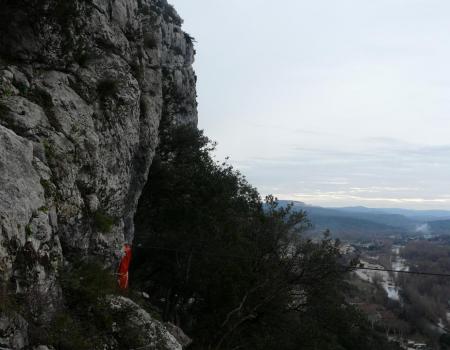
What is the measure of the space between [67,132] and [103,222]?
2245mm

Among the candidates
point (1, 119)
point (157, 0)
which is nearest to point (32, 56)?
point (1, 119)

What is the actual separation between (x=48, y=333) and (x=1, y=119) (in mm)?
3930

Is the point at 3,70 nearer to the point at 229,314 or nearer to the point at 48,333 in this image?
the point at 48,333

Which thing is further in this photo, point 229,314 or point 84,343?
point 229,314

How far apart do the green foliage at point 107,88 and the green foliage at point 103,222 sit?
11.2ft

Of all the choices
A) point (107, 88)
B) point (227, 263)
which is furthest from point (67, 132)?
point (227, 263)

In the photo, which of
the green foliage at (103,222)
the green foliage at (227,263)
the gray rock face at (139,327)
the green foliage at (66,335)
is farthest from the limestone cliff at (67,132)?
the green foliage at (227,263)

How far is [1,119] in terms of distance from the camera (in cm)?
785

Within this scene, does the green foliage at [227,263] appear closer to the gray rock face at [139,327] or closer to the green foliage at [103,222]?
the green foliage at [103,222]

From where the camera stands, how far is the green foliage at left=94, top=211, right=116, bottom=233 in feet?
32.7

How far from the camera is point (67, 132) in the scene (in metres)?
9.46

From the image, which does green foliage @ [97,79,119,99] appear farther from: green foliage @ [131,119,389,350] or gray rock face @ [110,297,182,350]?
green foliage @ [131,119,389,350]

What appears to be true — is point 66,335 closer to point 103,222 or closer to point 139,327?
point 139,327

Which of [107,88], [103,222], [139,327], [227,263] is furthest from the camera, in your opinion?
[227,263]
